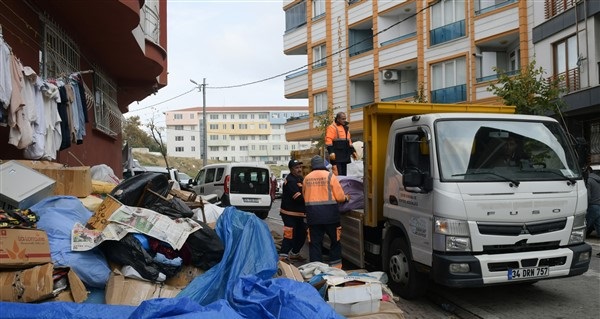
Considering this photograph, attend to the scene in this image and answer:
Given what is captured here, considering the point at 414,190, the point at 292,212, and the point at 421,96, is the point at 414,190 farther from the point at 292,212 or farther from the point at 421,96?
the point at 421,96

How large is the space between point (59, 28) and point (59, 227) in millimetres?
5217

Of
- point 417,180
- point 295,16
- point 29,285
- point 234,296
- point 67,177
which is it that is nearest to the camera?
point 29,285

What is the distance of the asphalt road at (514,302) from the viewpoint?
5.35 metres

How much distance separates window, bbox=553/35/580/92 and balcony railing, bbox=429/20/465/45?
553 centimetres

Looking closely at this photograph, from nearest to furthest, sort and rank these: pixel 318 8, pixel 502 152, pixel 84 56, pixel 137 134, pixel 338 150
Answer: pixel 502 152, pixel 338 150, pixel 84 56, pixel 318 8, pixel 137 134

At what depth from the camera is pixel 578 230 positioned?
5508 mm

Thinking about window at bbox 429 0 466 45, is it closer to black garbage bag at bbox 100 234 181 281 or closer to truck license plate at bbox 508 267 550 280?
truck license plate at bbox 508 267 550 280

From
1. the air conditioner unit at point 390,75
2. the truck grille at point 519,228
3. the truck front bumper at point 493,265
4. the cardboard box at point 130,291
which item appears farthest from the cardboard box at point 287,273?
the air conditioner unit at point 390,75

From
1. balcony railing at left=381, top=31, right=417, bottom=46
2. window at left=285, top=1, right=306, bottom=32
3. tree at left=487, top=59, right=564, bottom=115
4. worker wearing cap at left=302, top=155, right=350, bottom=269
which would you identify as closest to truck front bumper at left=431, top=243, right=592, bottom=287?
worker wearing cap at left=302, top=155, right=350, bottom=269

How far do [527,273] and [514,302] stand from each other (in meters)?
0.76

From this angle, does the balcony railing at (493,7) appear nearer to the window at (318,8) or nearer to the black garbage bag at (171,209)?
the window at (318,8)

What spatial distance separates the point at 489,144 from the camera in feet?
18.4

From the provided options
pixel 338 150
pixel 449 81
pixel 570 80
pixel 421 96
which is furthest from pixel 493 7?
pixel 338 150

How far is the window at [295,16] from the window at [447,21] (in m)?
11.0
